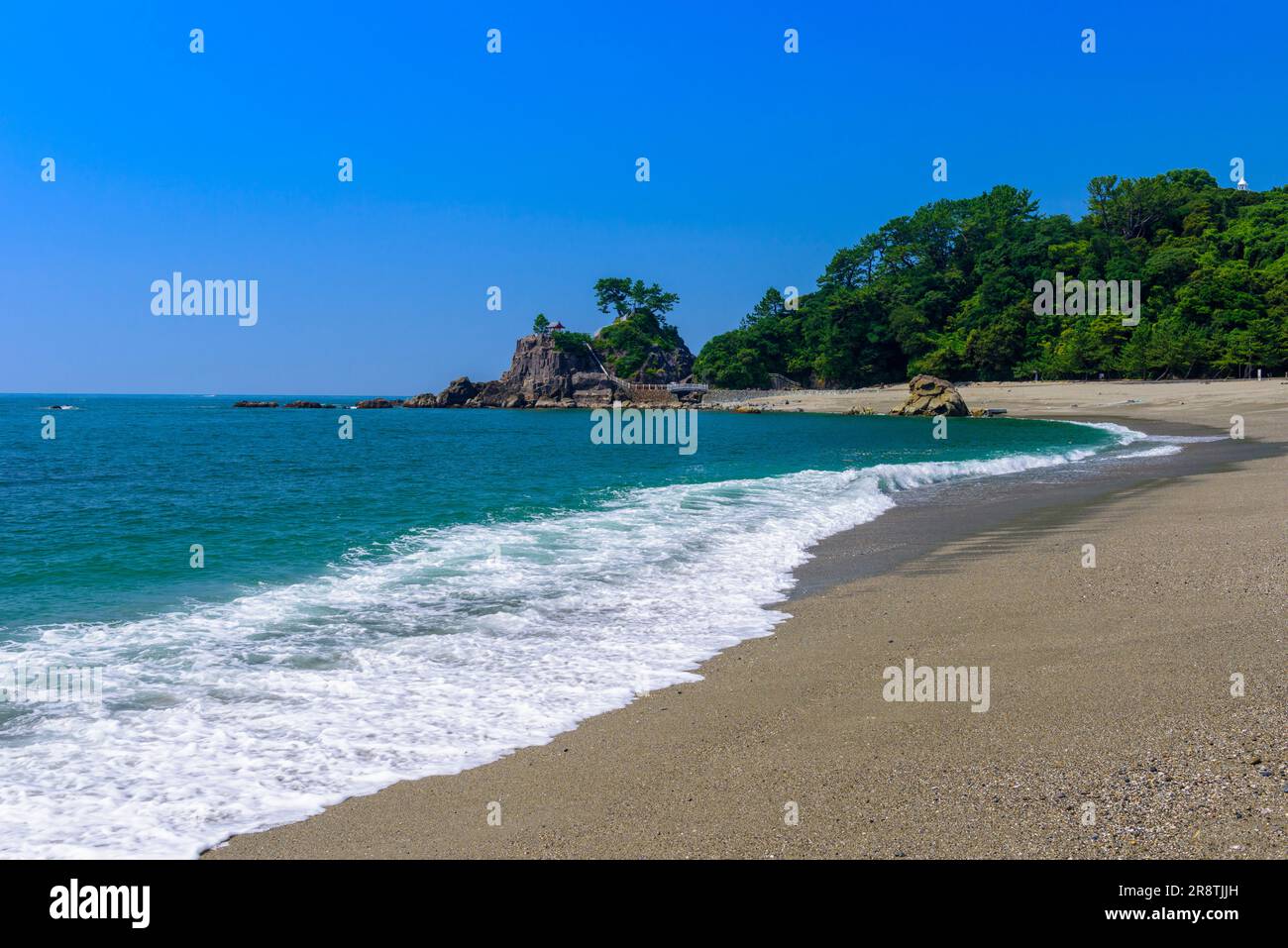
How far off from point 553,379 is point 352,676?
137441 mm

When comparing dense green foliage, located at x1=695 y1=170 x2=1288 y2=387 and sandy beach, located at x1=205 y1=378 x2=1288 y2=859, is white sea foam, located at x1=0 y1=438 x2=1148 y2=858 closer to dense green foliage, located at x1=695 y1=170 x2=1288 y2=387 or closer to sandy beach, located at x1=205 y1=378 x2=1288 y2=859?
sandy beach, located at x1=205 y1=378 x2=1288 y2=859

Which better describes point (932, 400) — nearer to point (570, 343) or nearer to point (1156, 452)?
point (1156, 452)

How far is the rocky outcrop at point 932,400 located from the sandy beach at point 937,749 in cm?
6588

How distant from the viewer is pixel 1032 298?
10181 centimetres

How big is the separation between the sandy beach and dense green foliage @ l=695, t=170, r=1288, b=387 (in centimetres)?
8558

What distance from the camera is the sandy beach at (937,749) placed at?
4484 mm

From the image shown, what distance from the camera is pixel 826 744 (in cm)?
590

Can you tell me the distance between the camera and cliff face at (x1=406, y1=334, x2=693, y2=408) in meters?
140

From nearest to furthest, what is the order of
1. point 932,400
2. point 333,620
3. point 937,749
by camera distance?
point 937,749 < point 333,620 < point 932,400

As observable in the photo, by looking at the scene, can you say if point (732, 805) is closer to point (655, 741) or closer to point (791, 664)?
point (655, 741)

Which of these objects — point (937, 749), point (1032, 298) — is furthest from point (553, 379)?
point (937, 749)

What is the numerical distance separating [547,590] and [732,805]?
7.07 metres

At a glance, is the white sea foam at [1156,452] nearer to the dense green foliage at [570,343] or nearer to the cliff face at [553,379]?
the cliff face at [553,379]

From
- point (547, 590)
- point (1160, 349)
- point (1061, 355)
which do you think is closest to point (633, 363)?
point (1061, 355)
